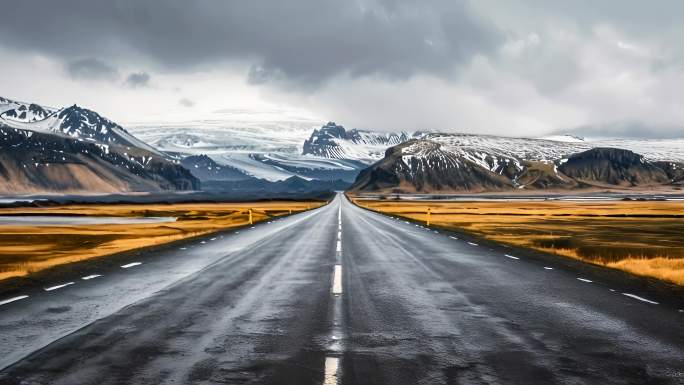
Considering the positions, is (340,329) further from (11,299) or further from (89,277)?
(89,277)

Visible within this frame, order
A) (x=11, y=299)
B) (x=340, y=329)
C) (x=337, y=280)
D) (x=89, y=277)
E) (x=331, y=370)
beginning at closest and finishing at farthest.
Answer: (x=331, y=370) < (x=340, y=329) < (x=11, y=299) < (x=337, y=280) < (x=89, y=277)

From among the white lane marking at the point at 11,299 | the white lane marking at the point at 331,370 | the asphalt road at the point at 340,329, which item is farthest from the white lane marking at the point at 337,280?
the white lane marking at the point at 11,299

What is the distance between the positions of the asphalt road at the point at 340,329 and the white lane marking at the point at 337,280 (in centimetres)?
7

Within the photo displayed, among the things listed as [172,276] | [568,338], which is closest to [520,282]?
[568,338]

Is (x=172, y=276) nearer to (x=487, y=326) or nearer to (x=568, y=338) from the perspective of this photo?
(x=487, y=326)

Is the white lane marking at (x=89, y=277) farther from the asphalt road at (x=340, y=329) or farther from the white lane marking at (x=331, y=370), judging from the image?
the white lane marking at (x=331, y=370)

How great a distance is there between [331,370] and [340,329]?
2198 mm

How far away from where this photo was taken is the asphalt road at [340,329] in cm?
684

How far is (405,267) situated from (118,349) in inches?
430

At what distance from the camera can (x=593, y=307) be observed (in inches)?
434

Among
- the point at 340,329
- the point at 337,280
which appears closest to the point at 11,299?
the point at 340,329

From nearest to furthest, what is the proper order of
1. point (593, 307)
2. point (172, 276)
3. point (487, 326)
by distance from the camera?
point (487, 326), point (593, 307), point (172, 276)

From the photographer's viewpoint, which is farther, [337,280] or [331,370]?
[337,280]

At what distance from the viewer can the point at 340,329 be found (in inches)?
358
